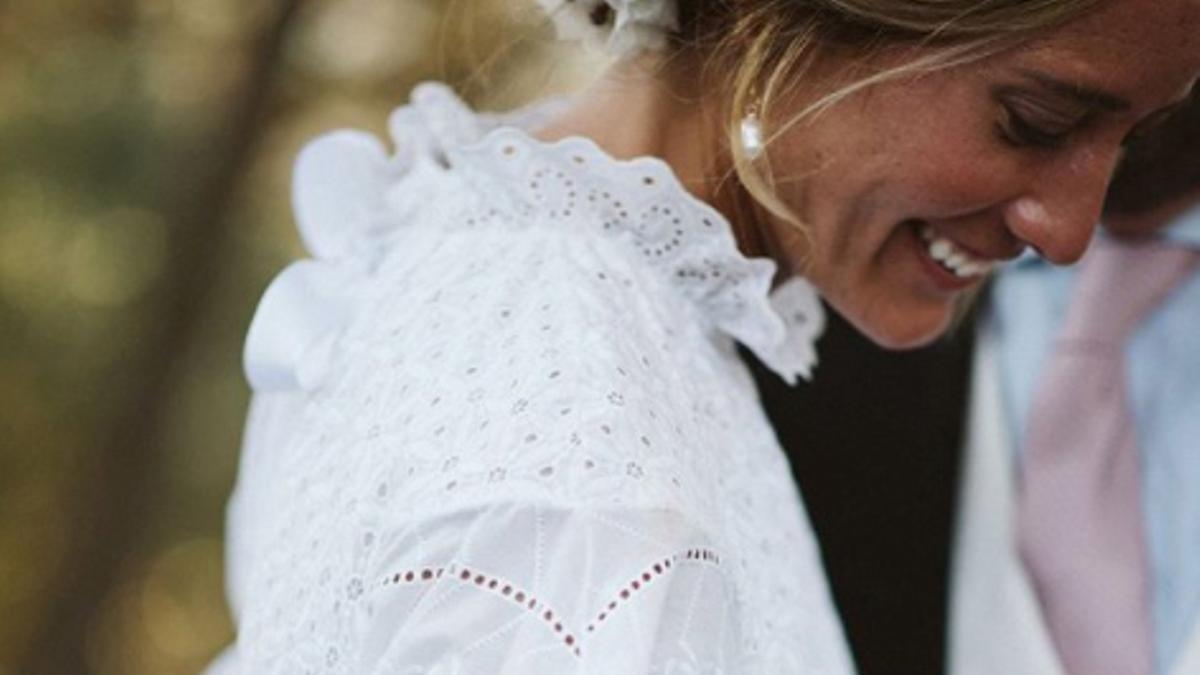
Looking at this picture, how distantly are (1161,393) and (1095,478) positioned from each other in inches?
5.7

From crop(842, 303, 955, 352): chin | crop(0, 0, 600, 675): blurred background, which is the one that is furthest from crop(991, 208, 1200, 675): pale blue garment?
crop(0, 0, 600, 675): blurred background

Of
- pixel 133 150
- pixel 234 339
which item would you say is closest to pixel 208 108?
pixel 133 150

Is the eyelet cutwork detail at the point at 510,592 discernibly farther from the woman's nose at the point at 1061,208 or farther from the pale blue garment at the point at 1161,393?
the pale blue garment at the point at 1161,393

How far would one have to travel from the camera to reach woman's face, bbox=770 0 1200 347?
4.57 feet

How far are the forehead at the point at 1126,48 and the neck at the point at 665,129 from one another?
226mm

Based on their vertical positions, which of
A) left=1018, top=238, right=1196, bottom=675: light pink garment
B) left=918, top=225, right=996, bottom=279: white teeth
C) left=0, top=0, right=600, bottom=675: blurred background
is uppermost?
left=918, top=225, right=996, bottom=279: white teeth

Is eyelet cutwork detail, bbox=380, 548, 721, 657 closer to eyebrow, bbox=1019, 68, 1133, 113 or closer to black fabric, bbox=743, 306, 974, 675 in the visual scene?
eyebrow, bbox=1019, 68, 1133, 113

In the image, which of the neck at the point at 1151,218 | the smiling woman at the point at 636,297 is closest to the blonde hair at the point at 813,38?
the smiling woman at the point at 636,297

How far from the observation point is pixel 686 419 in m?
1.32

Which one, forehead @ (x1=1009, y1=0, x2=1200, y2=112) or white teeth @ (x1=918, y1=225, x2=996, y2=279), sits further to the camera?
white teeth @ (x1=918, y1=225, x2=996, y2=279)

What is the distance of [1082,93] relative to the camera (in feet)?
4.61

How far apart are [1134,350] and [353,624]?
1.21m

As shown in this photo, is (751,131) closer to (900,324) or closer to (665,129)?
(665,129)

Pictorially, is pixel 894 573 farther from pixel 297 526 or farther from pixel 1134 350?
pixel 297 526
